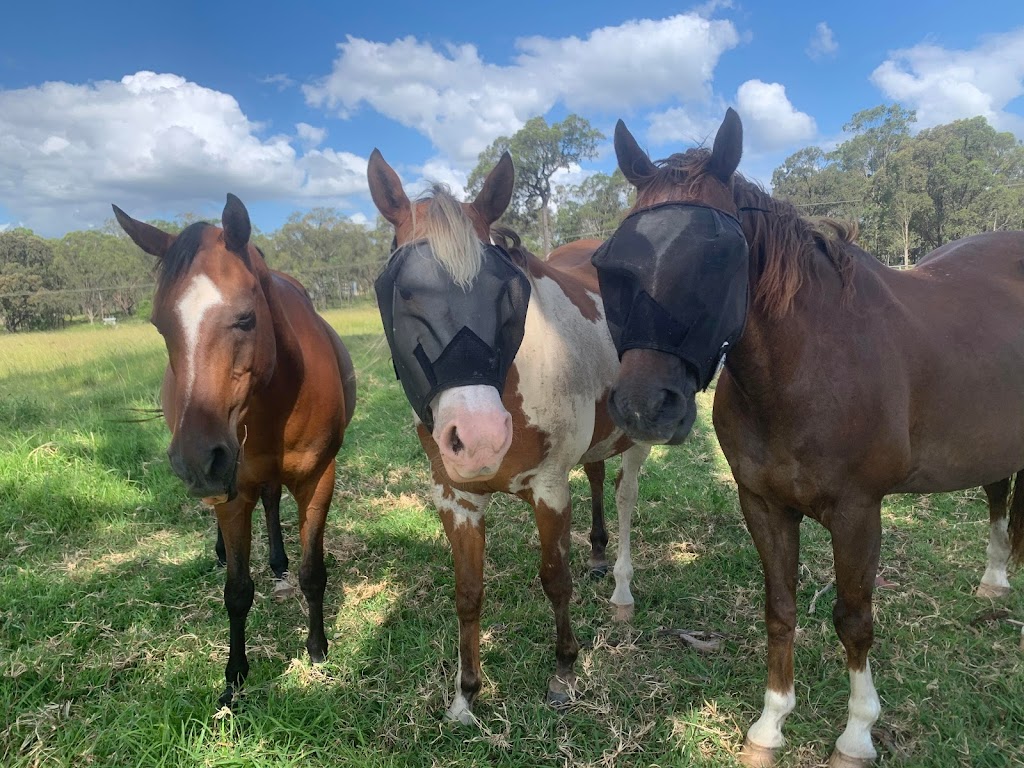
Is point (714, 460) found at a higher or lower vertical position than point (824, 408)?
lower

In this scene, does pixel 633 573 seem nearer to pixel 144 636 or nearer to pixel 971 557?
pixel 971 557

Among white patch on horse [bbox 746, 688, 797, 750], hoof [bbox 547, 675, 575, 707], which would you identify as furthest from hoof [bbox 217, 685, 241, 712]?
white patch on horse [bbox 746, 688, 797, 750]

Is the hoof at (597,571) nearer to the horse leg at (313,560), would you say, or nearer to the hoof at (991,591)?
the horse leg at (313,560)

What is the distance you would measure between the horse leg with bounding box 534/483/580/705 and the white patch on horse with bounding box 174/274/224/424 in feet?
4.52

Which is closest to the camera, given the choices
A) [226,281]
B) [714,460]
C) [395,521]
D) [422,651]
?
[226,281]

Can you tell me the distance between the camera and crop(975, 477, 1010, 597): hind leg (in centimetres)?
302

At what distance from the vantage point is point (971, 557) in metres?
3.40

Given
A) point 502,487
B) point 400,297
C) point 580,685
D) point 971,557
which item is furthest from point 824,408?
point 971,557

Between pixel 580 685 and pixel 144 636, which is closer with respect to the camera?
pixel 580 685

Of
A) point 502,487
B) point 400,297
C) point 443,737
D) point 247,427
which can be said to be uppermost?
point 400,297

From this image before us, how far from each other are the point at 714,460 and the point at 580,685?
11.8 ft

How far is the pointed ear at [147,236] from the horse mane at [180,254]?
0.08 m

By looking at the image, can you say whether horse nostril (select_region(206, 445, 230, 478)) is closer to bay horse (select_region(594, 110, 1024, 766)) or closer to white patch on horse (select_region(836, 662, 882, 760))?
bay horse (select_region(594, 110, 1024, 766))

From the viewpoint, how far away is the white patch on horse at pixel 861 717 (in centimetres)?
199
